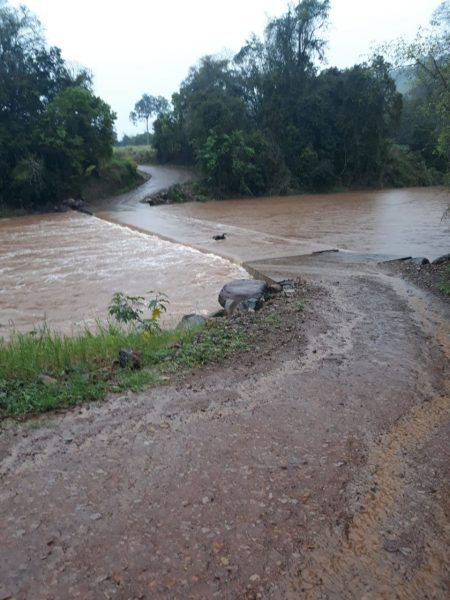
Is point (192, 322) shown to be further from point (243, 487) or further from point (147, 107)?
point (147, 107)

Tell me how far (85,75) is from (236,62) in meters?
11.3

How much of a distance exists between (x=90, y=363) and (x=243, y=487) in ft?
8.34

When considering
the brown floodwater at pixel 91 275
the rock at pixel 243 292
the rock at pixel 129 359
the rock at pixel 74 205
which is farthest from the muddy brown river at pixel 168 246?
the rock at pixel 129 359

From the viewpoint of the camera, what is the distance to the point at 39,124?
25.4m

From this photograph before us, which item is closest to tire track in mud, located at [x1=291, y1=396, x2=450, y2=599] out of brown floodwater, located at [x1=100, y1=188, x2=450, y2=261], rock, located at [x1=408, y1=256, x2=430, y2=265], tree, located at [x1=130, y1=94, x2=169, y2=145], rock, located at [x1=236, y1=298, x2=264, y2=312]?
rock, located at [x1=236, y1=298, x2=264, y2=312]

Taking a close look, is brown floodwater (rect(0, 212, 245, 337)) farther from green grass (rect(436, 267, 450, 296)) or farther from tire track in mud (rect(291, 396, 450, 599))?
tire track in mud (rect(291, 396, 450, 599))

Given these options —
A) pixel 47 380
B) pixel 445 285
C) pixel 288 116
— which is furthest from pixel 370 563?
pixel 288 116

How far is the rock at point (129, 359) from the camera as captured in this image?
15.8ft

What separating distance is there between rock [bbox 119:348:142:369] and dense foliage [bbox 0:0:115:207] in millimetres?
22252

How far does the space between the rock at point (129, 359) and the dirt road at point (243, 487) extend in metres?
0.60

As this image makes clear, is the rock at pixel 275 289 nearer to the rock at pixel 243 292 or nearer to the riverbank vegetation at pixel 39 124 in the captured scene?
the rock at pixel 243 292

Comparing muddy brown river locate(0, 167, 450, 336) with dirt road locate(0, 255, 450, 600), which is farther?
muddy brown river locate(0, 167, 450, 336)

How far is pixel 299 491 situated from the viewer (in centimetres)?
293

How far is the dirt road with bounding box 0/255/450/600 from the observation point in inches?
90.9
